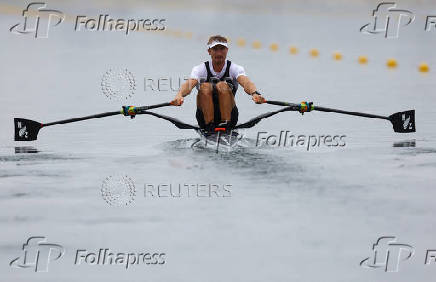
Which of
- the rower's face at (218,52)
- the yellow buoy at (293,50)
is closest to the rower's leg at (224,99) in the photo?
the rower's face at (218,52)

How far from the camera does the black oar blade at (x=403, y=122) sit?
57.6ft

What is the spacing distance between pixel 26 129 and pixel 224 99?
11.1ft

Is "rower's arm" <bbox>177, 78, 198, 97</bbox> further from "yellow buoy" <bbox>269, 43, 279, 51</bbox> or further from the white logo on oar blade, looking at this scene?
"yellow buoy" <bbox>269, 43, 279, 51</bbox>

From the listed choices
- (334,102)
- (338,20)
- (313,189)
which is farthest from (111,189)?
(338,20)

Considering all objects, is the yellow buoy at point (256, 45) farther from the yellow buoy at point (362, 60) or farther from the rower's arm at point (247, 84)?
the rower's arm at point (247, 84)

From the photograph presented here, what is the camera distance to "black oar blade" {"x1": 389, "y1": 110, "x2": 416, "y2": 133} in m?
17.6

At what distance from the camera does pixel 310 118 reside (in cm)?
2019

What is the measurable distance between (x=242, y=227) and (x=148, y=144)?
595 cm

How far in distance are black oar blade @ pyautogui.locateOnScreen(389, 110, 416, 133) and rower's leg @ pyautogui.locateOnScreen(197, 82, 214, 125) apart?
3236 millimetres

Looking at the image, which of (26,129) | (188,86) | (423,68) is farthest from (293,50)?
(188,86)

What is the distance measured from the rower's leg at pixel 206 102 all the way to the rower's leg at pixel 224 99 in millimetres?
141

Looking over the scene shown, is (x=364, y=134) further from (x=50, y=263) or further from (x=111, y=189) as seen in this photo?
(x=50, y=263)

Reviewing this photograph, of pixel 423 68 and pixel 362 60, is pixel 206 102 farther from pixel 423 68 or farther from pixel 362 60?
pixel 362 60

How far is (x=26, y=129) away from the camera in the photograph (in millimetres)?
17312
